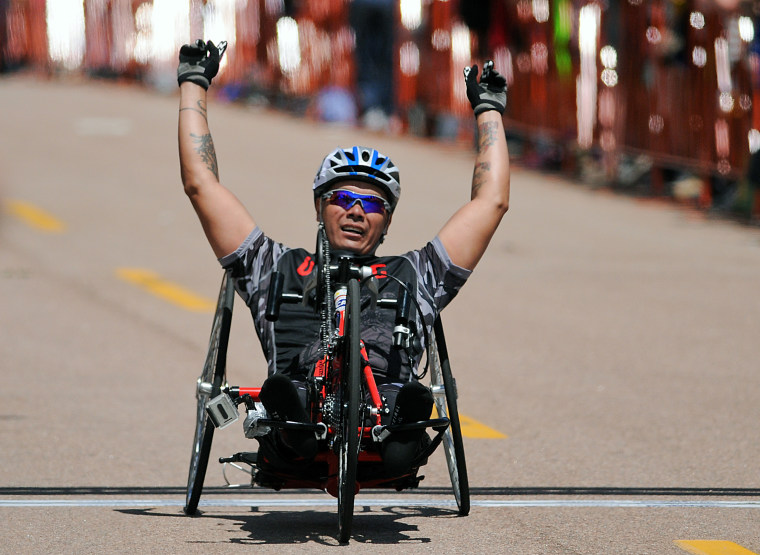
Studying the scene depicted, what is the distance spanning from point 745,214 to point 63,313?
8.99 metres

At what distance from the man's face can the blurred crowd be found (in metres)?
8.84

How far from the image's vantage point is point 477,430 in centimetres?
821

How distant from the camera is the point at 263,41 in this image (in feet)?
142

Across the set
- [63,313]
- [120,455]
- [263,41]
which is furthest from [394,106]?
[120,455]

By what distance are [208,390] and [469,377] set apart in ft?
13.1

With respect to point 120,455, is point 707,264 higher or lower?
lower

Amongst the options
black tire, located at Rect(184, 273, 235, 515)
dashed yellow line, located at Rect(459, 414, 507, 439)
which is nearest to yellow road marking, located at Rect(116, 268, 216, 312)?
dashed yellow line, located at Rect(459, 414, 507, 439)

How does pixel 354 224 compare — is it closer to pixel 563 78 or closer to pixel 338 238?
pixel 338 238

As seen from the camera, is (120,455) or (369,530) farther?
(120,455)

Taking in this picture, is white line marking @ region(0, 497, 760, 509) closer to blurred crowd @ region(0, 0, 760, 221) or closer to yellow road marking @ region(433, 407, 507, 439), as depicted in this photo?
yellow road marking @ region(433, 407, 507, 439)

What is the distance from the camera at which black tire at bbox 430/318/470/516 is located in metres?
5.91

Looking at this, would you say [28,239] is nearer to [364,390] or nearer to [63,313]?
[63,313]

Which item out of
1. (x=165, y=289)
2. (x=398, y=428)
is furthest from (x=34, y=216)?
(x=398, y=428)

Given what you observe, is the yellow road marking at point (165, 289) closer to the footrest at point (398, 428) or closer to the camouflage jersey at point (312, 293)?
the camouflage jersey at point (312, 293)
